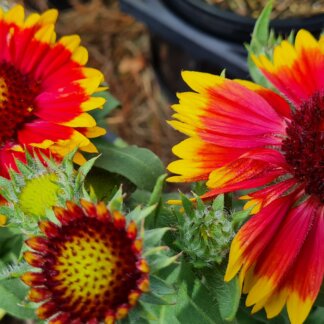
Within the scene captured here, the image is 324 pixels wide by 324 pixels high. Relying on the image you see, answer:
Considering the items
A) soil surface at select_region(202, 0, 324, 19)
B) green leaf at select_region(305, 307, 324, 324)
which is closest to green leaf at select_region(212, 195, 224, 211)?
green leaf at select_region(305, 307, 324, 324)

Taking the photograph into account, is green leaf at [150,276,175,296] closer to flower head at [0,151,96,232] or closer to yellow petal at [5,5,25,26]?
flower head at [0,151,96,232]

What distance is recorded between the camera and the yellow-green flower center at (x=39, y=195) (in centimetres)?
68

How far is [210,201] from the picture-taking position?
28.2 inches

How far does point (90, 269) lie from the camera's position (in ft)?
1.92

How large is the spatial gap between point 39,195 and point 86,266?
125 millimetres

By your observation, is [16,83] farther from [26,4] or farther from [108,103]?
[26,4]

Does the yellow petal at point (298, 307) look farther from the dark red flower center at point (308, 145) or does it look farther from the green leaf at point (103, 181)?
the green leaf at point (103, 181)

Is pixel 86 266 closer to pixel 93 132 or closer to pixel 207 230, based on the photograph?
pixel 207 230

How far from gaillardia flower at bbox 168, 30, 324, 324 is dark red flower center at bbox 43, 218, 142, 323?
0.13m

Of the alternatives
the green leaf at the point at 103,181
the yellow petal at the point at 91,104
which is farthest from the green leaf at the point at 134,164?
the yellow petal at the point at 91,104

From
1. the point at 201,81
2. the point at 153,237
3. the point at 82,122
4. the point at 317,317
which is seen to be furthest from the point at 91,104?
the point at 317,317

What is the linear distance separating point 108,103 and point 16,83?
18cm

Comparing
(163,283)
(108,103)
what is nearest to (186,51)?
(108,103)

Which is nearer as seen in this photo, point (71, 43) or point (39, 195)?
point (39, 195)
